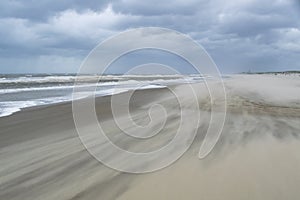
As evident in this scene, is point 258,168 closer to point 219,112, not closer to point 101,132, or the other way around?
point 101,132

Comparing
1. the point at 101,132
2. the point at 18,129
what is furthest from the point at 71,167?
the point at 18,129

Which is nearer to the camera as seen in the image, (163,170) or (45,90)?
(163,170)

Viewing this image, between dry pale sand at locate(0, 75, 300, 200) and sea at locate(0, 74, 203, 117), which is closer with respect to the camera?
dry pale sand at locate(0, 75, 300, 200)

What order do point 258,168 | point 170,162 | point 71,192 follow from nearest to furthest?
point 71,192
point 258,168
point 170,162

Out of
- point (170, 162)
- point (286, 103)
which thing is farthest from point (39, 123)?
point (286, 103)

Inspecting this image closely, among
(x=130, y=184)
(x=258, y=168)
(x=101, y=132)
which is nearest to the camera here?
(x=130, y=184)

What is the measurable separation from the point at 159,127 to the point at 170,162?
3.01 meters

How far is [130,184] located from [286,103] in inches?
412

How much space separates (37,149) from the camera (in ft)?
20.3

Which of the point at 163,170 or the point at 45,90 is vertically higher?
the point at 163,170

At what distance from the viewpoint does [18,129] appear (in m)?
8.54

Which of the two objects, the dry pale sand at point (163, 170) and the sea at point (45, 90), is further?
the sea at point (45, 90)

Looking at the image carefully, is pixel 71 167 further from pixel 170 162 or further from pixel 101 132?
pixel 101 132

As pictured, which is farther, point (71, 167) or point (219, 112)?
point (219, 112)
